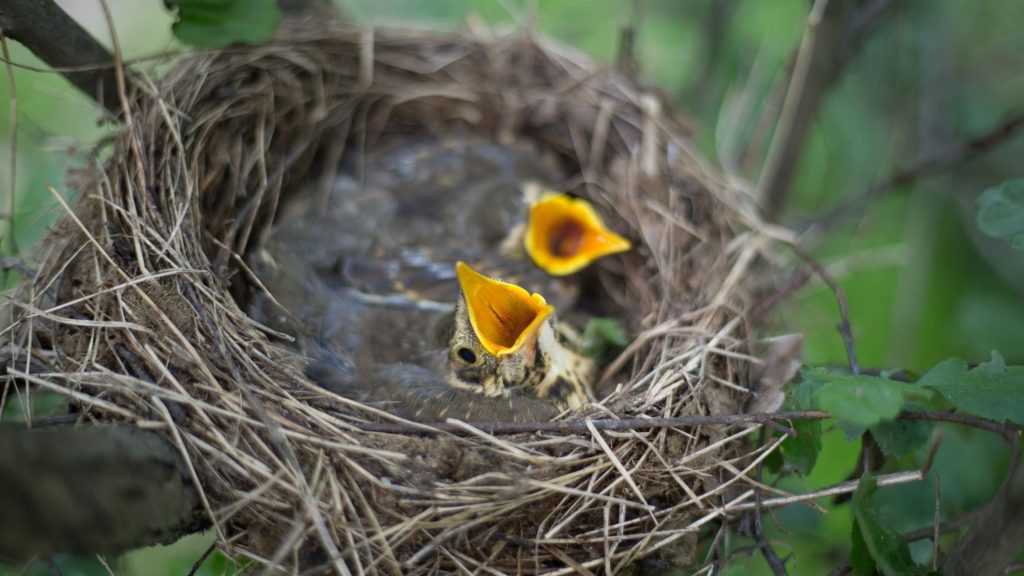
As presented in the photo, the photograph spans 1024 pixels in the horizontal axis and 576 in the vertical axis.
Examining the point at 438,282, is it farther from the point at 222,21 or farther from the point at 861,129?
the point at 861,129

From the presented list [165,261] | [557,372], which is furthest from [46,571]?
[557,372]

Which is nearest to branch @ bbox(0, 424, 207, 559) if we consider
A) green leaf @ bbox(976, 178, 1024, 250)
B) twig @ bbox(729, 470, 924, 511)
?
twig @ bbox(729, 470, 924, 511)

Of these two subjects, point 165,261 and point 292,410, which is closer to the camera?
point 292,410

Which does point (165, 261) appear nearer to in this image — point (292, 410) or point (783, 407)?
point (292, 410)

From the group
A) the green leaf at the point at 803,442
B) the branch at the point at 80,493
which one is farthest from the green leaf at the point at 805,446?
the branch at the point at 80,493

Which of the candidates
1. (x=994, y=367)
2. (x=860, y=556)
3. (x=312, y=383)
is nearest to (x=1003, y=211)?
(x=994, y=367)

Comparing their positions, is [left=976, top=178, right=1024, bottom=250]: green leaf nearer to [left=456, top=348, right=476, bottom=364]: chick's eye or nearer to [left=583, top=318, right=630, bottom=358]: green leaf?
[left=583, top=318, right=630, bottom=358]: green leaf
